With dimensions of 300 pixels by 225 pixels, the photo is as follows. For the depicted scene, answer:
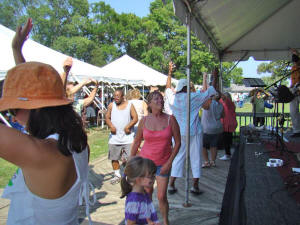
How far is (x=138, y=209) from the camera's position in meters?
2.24

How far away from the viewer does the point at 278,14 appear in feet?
22.3

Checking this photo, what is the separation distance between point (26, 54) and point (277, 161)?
5910 millimetres

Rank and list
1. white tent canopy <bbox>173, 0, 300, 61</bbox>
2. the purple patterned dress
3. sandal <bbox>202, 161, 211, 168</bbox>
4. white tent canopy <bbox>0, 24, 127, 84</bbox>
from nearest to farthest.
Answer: the purple patterned dress, white tent canopy <bbox>173, 0, 300, 61</bbox>, white tent canopy <bbox>0, 24, 127, 84</bbox>, sandal <bbox>202, 161, 211, 168</bbox>

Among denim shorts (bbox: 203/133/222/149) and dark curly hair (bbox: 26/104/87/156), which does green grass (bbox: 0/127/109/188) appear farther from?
dark curly hair (bbox: 26/104/87/156)

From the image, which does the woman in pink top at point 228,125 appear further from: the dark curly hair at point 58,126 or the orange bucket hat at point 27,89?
the orange bucket hat at point 27,89

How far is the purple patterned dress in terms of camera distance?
7.32 ft

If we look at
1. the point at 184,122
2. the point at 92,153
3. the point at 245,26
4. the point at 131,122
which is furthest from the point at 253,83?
the point at 92,153

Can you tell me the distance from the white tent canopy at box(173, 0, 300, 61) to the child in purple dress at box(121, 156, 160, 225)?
2.16 metres

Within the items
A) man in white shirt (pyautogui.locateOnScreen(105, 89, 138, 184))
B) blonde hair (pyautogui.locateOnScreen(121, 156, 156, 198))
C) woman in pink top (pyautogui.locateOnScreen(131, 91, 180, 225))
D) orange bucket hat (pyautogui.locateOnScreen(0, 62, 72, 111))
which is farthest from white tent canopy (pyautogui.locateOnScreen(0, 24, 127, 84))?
orange bucket hat (pyautogui.locateOnScreen(0, 62, 72, 111))

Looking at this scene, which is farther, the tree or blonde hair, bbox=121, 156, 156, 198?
the tree

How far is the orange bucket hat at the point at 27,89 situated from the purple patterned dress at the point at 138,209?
53.0 inches

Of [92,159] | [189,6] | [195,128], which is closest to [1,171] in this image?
[92,159]

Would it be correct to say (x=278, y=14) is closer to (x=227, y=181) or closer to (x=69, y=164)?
(x=227, y=181)

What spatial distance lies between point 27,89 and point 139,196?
1.45m
